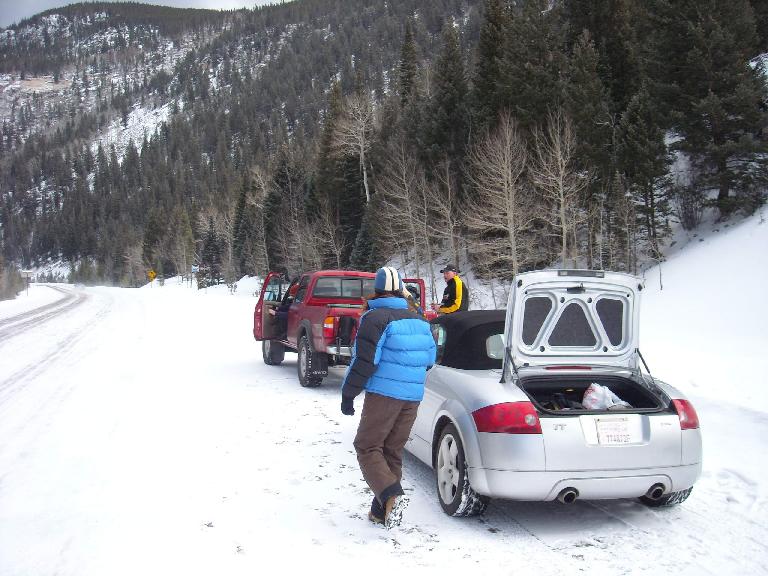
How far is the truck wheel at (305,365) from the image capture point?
10125mm

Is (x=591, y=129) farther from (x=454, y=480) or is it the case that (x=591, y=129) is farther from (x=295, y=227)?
(x=295, y=227)

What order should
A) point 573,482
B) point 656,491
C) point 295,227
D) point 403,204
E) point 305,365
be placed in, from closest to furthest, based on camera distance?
point 573,482 < point 656,491 < point 305,365 < point 403,204 < point 295,227

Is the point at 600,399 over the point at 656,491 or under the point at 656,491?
over

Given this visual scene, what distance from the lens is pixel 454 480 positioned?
472cm

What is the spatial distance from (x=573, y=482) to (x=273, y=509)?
92.2 inches

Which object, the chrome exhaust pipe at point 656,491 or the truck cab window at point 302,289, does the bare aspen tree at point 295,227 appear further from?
the chrome exhaust pipe at point 656,491

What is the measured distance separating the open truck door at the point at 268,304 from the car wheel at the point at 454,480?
26.2 feet

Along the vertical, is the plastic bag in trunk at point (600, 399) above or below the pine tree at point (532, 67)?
below

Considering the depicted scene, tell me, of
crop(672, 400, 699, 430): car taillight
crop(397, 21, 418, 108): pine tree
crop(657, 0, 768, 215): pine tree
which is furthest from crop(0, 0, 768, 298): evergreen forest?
crop(672, 400, 699, 430): car taillight

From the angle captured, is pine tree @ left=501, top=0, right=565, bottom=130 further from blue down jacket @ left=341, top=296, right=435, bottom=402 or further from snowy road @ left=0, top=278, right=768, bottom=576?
blue down jacket @ left=341, top=296, right=435, bottom=402

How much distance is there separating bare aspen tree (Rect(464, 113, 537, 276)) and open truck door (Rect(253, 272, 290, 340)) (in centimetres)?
1210

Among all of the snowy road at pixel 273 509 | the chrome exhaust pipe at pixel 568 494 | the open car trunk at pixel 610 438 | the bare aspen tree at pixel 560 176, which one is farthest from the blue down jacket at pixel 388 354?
the bare aspen tree at pixel 560 176

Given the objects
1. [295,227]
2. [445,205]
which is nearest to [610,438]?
[445,205]

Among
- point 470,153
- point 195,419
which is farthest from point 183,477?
point 470,153
